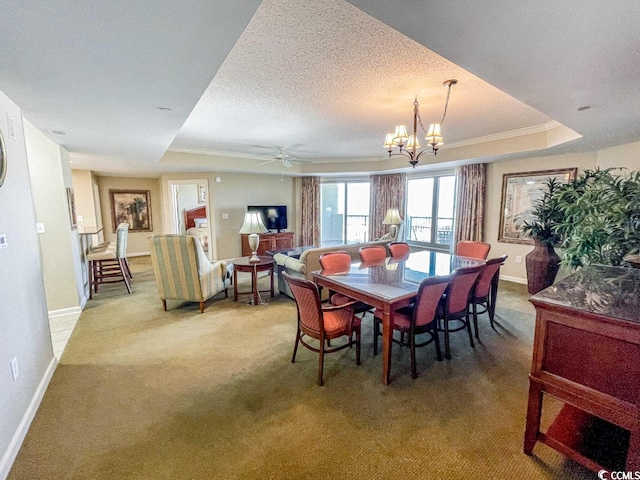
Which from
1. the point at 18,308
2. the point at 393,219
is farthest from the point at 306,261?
the point at 393,219

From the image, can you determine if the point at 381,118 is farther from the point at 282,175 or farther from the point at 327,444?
the point at 282,175

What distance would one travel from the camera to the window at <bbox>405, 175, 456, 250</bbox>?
21.2 ft

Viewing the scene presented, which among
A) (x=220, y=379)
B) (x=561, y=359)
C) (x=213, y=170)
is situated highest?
(x=213, y=170)

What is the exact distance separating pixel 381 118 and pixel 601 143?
3.02 m

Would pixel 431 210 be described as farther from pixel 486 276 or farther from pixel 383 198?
pixel 486 276

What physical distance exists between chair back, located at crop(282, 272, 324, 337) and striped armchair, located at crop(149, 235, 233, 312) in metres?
1.82

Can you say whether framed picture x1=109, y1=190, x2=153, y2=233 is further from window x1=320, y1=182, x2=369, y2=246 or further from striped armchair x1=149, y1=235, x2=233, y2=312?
striped armchair x1=149, y1=235, x2=233, y2=312

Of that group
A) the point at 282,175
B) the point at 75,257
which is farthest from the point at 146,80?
the point at 282,175

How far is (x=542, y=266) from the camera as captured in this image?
4430 millimetres

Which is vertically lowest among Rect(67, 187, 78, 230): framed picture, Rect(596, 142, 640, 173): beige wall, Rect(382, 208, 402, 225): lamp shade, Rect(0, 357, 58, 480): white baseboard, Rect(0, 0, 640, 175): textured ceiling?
Rect(0, 357, 58, 480): white baseboard

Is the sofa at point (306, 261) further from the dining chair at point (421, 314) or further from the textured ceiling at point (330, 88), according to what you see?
the textured ceiling at point (330, 88)

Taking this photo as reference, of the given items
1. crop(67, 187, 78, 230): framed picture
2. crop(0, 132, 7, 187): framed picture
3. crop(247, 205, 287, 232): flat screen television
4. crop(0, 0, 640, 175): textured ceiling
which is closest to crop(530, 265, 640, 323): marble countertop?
crop(0, 0, 640, 175): textured ceiling

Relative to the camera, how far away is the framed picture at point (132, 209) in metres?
7.42

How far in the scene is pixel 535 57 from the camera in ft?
5.38
